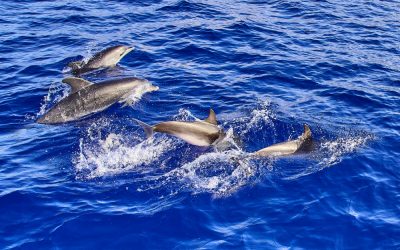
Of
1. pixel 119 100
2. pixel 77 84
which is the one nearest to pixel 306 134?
pixel 119 100

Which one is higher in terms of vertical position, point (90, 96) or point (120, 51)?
point (120, 51)

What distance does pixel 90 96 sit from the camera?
14.2m

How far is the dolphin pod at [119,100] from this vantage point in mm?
11984

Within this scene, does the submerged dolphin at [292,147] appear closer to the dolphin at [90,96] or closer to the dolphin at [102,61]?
the dolphin at [90,96]

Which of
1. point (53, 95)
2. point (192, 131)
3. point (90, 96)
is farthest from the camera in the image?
point (53, 95)

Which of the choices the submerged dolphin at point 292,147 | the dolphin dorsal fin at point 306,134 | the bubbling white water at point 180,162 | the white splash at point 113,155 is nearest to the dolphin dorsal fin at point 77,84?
the bubbling white water at point 180,162

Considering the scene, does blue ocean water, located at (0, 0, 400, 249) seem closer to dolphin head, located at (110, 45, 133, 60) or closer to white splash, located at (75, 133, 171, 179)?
white splash, located at (75, 133, 171, 179)

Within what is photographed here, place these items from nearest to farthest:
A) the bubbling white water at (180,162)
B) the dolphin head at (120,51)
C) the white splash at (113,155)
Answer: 1. the bubbling white water at (180,162)
2. the white splash at (113,155)
3. the dolphin head at (120,51)

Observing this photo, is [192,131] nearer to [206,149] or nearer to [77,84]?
[206,149]

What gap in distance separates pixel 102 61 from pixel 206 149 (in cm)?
640

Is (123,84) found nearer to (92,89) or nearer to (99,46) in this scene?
(92,89)

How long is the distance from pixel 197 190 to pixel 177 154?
159 centimetres

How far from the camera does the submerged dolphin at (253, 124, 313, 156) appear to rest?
11.9 metres

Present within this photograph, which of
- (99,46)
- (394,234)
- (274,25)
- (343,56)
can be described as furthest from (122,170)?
(274,25)
